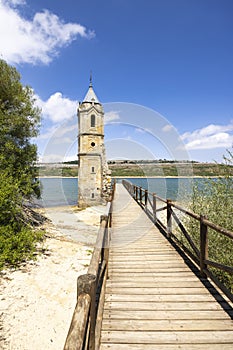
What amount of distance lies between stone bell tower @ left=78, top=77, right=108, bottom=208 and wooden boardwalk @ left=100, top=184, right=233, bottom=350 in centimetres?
1911

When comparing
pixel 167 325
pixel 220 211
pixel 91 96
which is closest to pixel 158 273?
pixel 167 325

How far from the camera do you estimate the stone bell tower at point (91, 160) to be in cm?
2473

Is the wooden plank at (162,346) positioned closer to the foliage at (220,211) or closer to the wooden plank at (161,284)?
the wooden plank at (161,284)

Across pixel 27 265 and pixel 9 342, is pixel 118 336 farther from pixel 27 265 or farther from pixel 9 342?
pixel 27 265

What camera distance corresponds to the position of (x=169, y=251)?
5.98 meters

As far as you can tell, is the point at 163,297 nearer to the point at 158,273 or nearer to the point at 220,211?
the point at 158,273

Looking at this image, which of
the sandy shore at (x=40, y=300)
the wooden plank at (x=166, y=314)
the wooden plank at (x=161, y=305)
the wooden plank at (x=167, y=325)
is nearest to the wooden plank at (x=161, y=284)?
the wooden plank at (x=161, y=305)

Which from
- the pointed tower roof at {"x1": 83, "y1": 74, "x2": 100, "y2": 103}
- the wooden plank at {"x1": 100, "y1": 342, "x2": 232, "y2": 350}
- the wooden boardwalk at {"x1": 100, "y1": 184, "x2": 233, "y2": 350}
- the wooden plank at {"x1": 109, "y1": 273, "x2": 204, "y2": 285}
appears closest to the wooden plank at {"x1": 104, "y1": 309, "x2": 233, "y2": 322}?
the wooden boardwalk at {"x1": 100, "y1": 184, "x2": 233, "y2": 350}

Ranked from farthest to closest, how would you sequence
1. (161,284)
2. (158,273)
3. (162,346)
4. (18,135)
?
(18,135) < (158,273) < (161,284) < (162,346)

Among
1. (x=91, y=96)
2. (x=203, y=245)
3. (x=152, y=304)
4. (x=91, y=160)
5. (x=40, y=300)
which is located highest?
(x=91, y=96)

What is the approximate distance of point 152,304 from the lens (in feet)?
11.8

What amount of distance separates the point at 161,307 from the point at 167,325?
16.6 inches

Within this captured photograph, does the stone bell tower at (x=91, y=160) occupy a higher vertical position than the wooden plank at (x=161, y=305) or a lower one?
higher

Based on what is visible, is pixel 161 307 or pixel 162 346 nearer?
pixel 162 346
